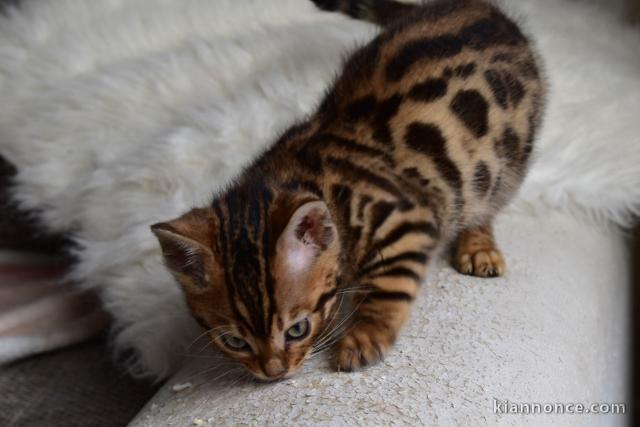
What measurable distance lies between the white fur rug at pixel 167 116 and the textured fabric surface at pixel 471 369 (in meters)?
0.15

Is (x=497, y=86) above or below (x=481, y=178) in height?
above

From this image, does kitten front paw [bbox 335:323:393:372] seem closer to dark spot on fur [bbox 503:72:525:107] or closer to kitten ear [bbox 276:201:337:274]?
kitten ear [bbox 276:201:337:274]

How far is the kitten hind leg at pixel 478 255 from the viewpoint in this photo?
3.27ft

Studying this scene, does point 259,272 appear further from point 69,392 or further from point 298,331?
point 69,392

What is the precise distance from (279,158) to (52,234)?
1.46ft

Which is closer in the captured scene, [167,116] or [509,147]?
[509,147]

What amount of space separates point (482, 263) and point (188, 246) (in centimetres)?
41

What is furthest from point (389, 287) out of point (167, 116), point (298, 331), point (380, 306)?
point (167, 116)

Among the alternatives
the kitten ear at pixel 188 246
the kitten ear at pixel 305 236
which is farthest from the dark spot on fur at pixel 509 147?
the kitten ear at pixel 188 246

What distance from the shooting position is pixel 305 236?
81 cm

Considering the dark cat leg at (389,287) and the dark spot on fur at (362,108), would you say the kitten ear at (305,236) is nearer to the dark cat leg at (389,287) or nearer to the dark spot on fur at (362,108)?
the dark cat leg at (389,287)

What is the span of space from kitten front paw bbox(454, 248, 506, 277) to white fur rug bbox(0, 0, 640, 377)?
207 millimetres

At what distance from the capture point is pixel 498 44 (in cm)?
110

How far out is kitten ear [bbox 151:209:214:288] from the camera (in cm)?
79
